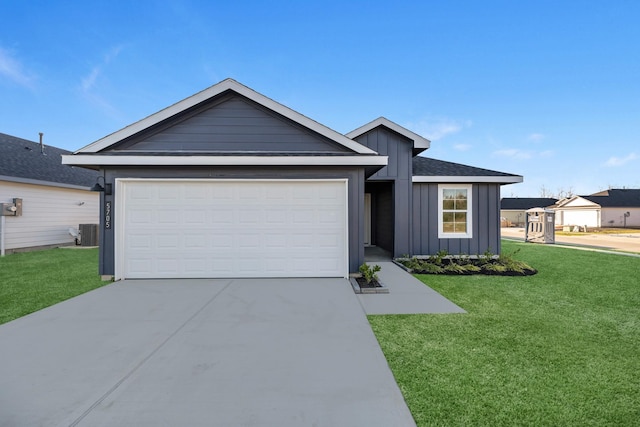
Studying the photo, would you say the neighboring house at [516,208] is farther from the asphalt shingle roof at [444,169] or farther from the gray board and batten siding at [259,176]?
the gray board and batten siding at [259,176]

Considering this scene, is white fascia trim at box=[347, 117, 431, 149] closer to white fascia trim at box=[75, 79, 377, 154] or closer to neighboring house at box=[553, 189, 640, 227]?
white fascia trim at box=[75, 79, 377, 154]

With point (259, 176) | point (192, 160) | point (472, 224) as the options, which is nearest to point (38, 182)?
point (192, 160)

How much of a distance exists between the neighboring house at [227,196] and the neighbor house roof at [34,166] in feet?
26.6

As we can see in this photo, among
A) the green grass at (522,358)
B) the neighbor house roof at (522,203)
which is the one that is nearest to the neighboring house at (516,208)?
the neighbor house roof at (522,203)

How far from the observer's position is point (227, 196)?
21.1 ft

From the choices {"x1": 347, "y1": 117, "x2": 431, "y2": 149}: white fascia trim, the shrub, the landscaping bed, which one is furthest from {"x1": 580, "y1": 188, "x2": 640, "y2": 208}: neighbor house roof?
the shrub

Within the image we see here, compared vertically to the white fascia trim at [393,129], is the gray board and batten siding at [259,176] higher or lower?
lower

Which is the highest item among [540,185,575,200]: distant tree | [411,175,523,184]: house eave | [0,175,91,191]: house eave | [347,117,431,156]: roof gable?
[540,185,575,200]: distant tree

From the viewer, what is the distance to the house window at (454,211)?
912 centimetres

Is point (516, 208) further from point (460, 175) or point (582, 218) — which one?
point (460, 175)

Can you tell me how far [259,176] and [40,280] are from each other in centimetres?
575

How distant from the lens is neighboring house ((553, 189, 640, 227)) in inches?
1262

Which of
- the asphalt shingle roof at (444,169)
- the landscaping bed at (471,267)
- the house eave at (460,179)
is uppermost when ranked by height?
the asphalt shingle roof at (444,169)

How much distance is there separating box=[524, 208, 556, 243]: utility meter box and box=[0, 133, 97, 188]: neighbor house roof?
23.9m
